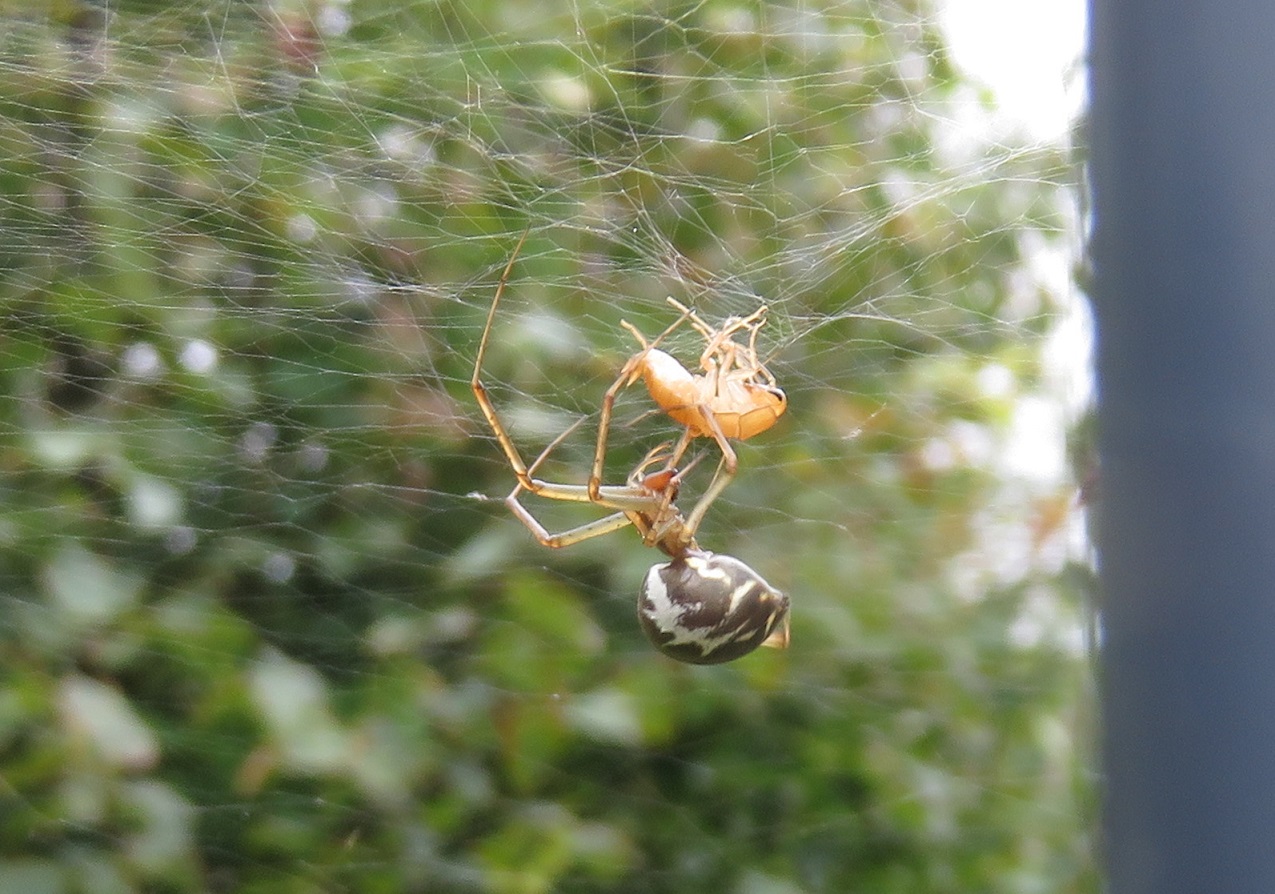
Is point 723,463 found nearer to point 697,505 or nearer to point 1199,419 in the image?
A: point 697,505

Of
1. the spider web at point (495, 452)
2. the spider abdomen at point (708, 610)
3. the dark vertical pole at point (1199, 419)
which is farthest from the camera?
the spider web at point (495, 452)

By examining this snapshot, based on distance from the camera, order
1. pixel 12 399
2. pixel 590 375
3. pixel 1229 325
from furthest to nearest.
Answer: pixel 590 375, pixel 12 399, pixel 1229 325

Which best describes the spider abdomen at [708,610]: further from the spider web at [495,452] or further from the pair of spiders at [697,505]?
the spider web at [495,452]

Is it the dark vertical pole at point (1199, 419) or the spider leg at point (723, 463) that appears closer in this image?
the dark vertical pole at point (1199, 419)

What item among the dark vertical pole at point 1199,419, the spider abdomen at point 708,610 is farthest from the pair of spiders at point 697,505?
the dark vertical pole at point 1199,419

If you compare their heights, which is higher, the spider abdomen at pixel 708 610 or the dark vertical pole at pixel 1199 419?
the dark vertical pole at pixel 1199 419

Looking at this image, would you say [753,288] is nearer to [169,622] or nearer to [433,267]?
[433,267]

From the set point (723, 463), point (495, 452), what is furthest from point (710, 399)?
point (495, 452)

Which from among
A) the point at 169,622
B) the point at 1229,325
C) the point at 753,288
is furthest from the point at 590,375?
the point at 1229,325
